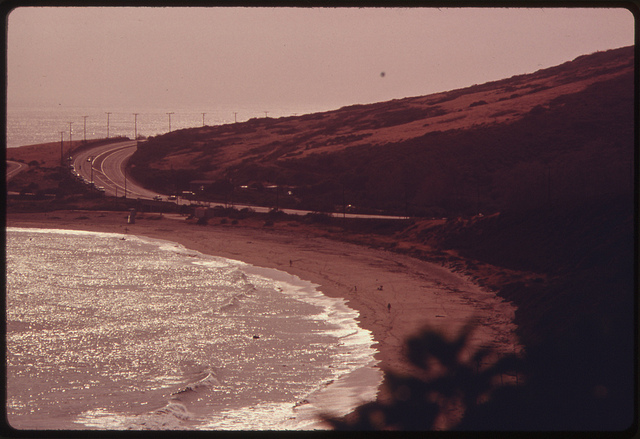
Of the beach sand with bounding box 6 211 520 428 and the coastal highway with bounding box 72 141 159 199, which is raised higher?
the coastal highway with bounding box 72 141 159 199

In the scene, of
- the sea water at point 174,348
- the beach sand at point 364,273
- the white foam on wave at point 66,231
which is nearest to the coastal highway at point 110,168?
the beach sand at point 364,273

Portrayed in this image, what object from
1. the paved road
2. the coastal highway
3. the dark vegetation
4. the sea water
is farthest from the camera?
the coastal highway

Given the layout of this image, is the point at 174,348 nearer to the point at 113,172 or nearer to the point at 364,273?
the point at 364,273

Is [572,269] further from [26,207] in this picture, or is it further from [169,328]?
[26,207]

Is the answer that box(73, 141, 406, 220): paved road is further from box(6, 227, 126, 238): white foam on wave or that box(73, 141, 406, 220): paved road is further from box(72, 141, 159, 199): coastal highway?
box(6, 227, 126, 238): white foam on wave

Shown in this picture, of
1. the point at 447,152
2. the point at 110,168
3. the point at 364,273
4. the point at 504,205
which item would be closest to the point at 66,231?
the point at 110,168

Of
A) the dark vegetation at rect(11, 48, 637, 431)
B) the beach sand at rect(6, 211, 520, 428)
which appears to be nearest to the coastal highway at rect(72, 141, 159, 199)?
the dark vegetation at rect(11, 48, 637, 431)
